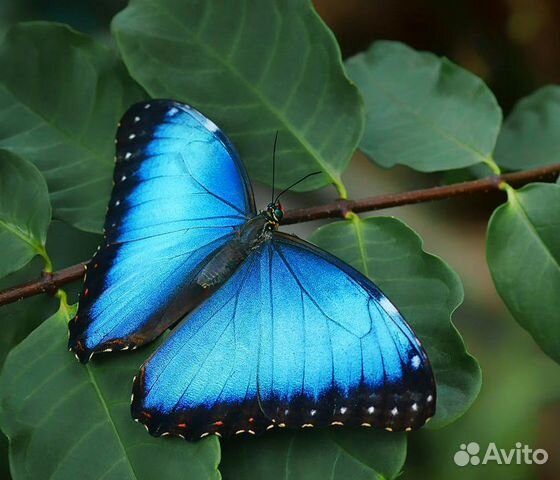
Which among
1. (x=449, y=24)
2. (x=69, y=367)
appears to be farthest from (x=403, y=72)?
(x=449, y=24)

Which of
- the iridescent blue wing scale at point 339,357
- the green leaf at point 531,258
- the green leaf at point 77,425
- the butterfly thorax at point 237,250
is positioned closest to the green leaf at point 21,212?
the green leaf at point 77,425

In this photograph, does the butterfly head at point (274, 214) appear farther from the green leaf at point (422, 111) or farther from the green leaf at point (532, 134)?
the green leaf at point (532, 134)

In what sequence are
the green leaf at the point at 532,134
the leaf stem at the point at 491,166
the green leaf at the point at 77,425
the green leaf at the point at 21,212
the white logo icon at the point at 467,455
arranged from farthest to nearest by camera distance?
1. the white logo icon at the point at 467,455
2. the green leaf at the point at 532,134
3. the leaf stem at the point at 491,166
4. the green leaf at the point at 21,212
5. the green leaf at the point at 77,425

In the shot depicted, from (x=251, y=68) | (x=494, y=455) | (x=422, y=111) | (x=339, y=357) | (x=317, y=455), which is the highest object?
(x=251, y=68)

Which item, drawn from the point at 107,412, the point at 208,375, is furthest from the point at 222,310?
the point at 107,412

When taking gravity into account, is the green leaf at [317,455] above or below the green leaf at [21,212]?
below

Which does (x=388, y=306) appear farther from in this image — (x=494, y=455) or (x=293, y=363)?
(x=494, y=455)

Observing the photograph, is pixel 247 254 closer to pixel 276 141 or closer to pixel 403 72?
pixel 276 141
